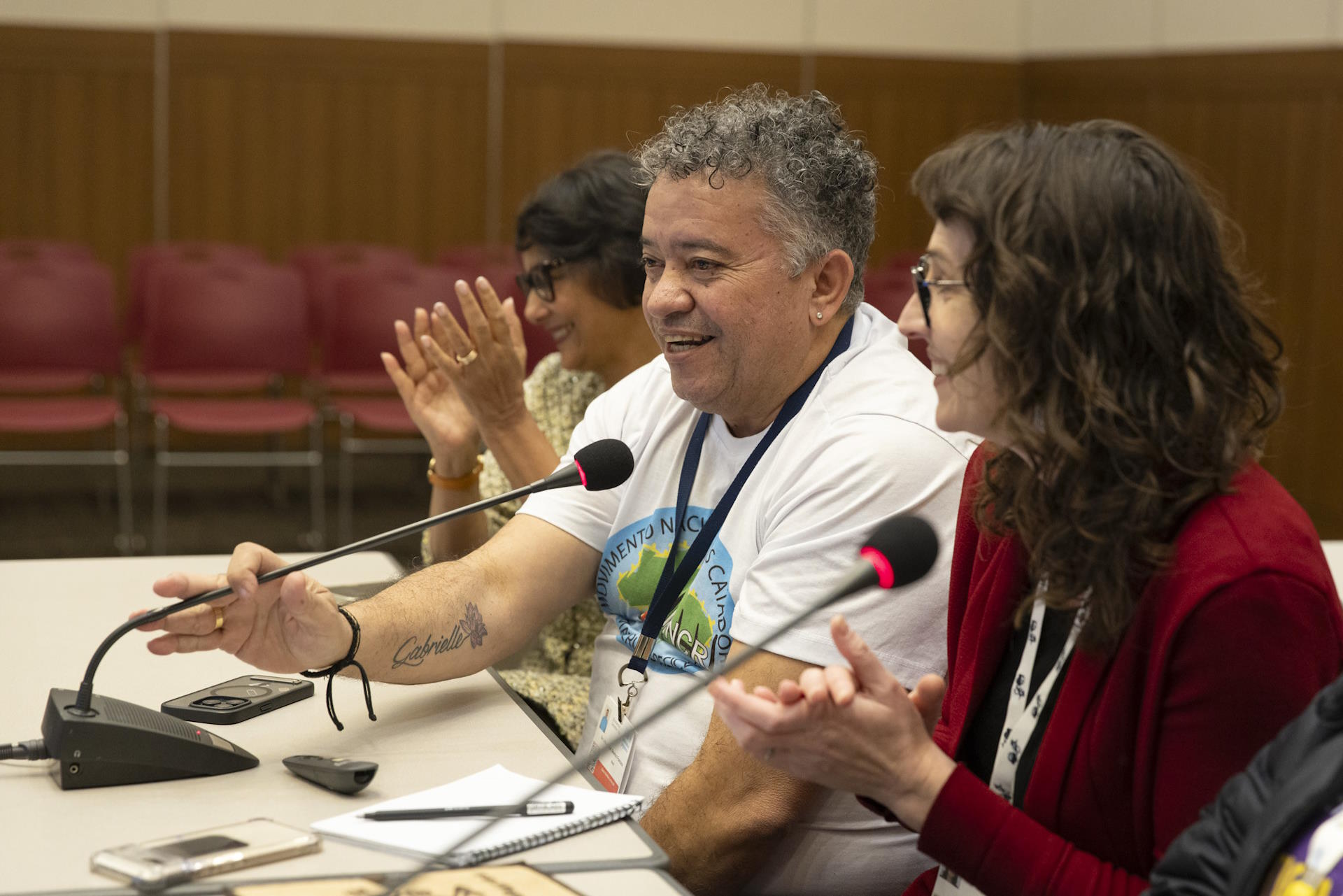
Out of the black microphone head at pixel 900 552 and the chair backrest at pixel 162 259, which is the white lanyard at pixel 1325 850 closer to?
the black microphone head at pixel 900 552

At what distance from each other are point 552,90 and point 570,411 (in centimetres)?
601

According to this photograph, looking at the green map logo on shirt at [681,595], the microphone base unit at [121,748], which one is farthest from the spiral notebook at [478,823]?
the green map logo on shirt at [681,595]

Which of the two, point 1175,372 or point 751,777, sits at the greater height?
point 1175,372

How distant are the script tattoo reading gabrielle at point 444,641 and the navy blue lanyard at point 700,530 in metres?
0.23

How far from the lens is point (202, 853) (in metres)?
1.42

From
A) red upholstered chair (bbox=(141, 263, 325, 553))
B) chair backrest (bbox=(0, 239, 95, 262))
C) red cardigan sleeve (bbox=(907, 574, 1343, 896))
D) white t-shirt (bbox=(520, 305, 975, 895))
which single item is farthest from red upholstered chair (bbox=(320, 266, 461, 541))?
red cardigan sleeve (bbox=(907, 574, 1343, 896))

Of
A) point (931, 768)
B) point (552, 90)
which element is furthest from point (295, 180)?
point (931, 768)

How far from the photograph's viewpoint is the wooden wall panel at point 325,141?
813cm

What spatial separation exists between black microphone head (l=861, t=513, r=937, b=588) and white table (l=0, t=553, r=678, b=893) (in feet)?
1.26

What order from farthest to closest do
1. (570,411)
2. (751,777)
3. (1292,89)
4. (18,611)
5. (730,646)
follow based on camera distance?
(1292,89)
(570,411)
(18,611)
(730,646)
(751,777)

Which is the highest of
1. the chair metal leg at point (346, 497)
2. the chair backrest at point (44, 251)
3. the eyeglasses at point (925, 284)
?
the eyeglasses at point (925, 284)

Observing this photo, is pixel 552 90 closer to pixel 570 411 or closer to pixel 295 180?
pixel 295 180

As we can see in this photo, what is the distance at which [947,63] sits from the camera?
29.6 feet

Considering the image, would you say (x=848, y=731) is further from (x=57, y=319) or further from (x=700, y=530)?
(x=57, y=319)
